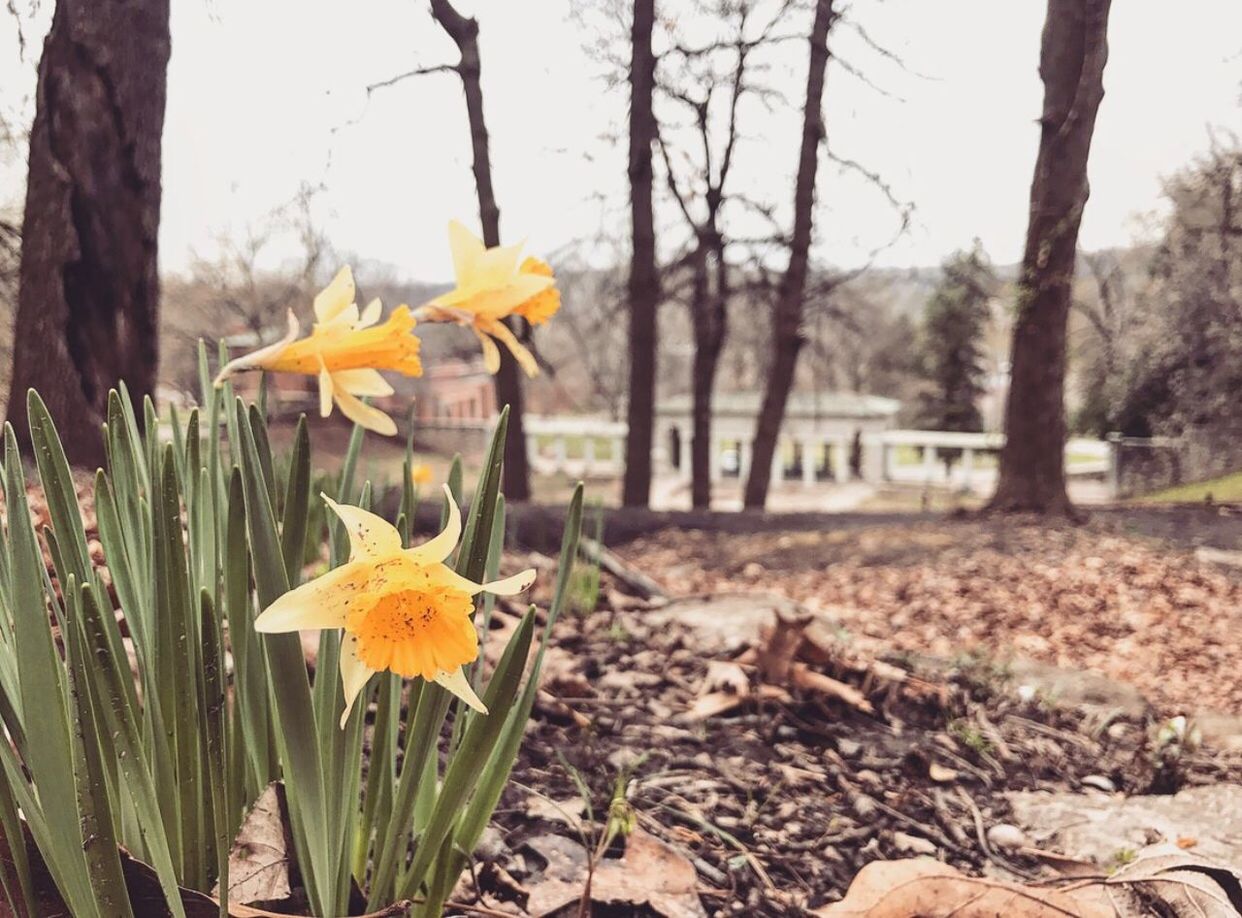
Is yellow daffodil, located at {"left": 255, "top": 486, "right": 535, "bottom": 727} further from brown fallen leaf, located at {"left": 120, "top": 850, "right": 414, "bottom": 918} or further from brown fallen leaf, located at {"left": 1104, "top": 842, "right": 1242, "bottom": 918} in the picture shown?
brown fallen leaf, located at {"left": 1104, "top": 842, "right": 1242, "bottom": 918}

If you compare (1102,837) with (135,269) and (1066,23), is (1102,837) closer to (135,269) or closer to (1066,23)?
(135,269)

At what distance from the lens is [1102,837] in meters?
0.84

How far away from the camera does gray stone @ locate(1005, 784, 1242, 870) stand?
0.81 m

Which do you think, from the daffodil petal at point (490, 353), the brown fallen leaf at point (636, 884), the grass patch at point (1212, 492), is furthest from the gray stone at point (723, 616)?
the grass patch at point (1212, 492)

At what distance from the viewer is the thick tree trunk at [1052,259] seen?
220 cm

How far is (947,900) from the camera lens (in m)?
0.60

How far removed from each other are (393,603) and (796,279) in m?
4.35

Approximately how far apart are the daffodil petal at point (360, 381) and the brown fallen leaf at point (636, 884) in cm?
38

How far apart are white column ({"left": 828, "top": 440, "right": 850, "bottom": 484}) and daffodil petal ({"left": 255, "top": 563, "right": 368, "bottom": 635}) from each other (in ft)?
50.7

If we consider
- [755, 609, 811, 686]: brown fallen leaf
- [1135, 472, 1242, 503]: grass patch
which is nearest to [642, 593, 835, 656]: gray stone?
[755, 609, 811, 686]: brown fallen leaf

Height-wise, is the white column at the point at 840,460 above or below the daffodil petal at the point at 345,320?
below

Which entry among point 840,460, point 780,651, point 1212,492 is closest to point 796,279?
point 1212,492

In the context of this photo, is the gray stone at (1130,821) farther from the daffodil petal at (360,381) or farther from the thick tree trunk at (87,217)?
the thick tree trunk at (87,217)

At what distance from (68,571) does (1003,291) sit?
343cm
